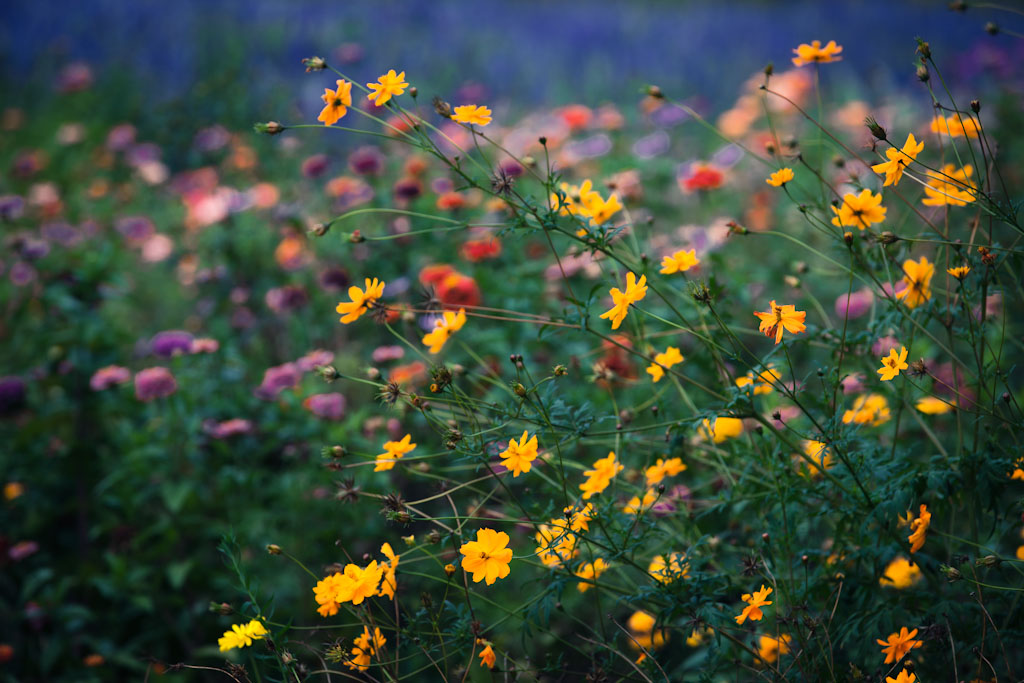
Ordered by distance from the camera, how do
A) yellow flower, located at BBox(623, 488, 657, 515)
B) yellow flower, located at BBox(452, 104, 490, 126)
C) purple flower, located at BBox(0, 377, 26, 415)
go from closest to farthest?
yellow flower, located at BBox(452, 104, 490, 126) → yellow flower, located at BBox(623, 488, 657, 515) → purple flower, located at BBox(0, 377, 26, 415)

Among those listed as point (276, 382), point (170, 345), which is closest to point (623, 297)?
point (276, 382)

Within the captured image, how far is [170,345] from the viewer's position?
211 cm

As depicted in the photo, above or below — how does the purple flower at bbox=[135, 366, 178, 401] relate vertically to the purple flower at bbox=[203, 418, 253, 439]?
above

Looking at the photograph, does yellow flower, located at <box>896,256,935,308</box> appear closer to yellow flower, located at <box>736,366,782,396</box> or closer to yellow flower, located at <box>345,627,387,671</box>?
yellow flower, located at <box>736,366,782,396</box>

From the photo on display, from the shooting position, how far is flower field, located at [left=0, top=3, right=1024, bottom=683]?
1.14m

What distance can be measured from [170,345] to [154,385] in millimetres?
186

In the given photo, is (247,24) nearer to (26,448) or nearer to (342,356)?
(342,356)

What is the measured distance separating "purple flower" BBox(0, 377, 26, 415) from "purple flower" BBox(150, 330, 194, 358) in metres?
0.36

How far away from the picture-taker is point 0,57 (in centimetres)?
598

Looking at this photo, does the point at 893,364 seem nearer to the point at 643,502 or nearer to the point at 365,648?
the point at 643,502

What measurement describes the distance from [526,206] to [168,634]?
156 centimetres

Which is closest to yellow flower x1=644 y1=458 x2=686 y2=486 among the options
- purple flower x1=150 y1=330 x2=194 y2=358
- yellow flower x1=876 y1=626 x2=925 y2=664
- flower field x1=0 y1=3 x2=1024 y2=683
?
flower field x1=0 y1=3 x2=1024 y2=683

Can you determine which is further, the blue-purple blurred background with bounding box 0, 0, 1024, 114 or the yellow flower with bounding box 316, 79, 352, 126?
the blue-purple blurred background with bounding box 0, 0, 1024, 114

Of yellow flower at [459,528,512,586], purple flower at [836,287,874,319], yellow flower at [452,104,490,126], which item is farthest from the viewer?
purple flower at [836,287,874,319]
